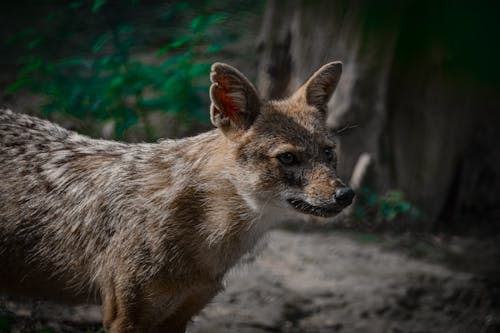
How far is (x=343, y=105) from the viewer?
7.46 m

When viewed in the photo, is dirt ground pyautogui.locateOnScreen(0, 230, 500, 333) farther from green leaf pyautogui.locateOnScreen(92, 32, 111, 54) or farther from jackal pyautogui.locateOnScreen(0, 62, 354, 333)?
green leaf pyautogui.locateOnScreen(92, 32, 111, 54)

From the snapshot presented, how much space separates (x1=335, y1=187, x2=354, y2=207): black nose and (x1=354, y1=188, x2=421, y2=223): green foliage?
135 inches

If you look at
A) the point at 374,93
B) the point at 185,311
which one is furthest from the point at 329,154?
the point at 374,93

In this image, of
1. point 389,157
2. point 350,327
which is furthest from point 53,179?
point 389,157

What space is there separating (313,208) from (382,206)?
352cm

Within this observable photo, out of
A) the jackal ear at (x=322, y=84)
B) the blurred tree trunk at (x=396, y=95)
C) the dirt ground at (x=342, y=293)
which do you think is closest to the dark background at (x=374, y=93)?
the blurred tree trunk at (x=396, y=95)

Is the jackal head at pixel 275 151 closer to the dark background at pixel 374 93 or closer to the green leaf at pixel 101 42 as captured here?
the dark background at pixel 374 93

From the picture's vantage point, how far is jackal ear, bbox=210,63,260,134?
427 centimetres

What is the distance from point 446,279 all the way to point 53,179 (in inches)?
147

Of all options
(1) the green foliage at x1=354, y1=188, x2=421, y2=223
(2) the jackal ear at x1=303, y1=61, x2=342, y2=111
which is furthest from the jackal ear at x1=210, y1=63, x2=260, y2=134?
(1) the green foliage at x1=354, y1=188, x2=421, y2=223

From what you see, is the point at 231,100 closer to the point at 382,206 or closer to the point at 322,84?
the point at 322,84

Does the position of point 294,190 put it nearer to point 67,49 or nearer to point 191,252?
point 191,252

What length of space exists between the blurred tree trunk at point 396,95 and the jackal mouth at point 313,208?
3.27 meters

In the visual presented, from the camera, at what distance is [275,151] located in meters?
4.31
